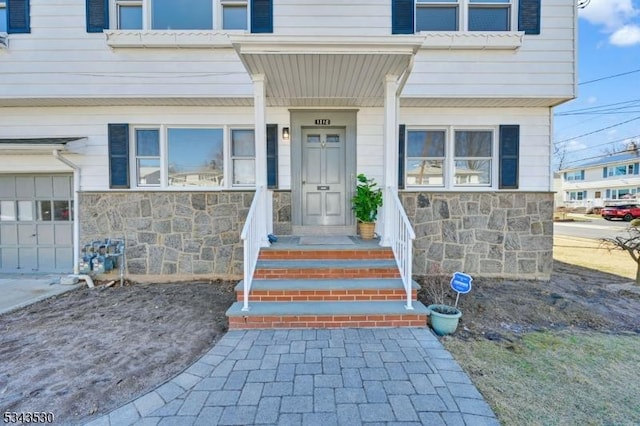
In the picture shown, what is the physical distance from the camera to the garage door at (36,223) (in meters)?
5.86

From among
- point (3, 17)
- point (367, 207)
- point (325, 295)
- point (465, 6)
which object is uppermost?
point (465, 6)

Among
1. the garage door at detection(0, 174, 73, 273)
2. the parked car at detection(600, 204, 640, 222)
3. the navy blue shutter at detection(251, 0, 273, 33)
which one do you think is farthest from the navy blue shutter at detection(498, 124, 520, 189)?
the parked car at detection(600, 204, 640, 222)

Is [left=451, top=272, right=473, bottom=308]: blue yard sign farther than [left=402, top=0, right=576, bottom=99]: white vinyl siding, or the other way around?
[left=402, top=0, right=576, bottom=99]: white vinyl siding

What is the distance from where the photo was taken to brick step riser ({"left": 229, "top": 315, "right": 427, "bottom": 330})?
3.55 metres

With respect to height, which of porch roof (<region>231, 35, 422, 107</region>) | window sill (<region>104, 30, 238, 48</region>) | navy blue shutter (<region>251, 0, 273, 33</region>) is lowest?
porch roof (<region>231, 35, 422, 107</region>)

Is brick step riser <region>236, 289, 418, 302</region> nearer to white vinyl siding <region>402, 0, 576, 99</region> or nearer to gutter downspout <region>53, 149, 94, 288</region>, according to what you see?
white vinyl siding <region>402, 0, 576, 99</region>

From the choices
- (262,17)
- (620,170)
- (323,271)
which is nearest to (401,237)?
(323,271)

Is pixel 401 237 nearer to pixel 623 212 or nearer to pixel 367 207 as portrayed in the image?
pixel 367 207

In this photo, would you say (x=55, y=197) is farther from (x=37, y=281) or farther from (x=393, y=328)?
(x=393, y=328)

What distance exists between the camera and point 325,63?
413 centimetres

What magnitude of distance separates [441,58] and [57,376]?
660 cm

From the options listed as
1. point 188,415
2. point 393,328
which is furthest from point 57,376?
point 393,328

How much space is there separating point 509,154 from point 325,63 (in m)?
3.89

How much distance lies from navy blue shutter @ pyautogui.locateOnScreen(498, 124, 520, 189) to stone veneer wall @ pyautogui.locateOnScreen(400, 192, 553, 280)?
28cm
